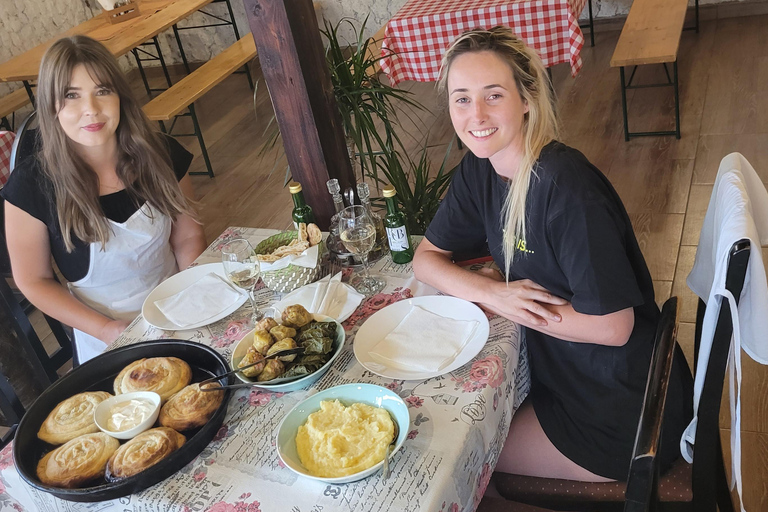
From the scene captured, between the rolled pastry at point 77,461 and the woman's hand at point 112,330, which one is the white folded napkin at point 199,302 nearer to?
the woman's hand at point 112,330

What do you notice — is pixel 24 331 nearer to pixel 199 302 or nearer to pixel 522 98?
pixel 199 302

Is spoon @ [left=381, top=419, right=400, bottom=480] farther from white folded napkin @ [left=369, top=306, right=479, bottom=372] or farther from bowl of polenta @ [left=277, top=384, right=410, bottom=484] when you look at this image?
white folded napkin @ [left=369, top=306, right=479, bottom=372]

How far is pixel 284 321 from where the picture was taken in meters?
1.43

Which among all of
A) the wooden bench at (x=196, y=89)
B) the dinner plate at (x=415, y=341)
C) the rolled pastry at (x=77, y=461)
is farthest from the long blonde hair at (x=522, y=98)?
the wooden bench at (x=196, y=89)

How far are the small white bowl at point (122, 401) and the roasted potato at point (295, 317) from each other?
28cm

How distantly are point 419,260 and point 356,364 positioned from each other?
329 millimetres

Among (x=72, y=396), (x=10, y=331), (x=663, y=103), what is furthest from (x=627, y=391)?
(x=663, y=103)

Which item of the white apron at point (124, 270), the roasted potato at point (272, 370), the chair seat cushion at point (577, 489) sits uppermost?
the roasted potato at point (272, 370)

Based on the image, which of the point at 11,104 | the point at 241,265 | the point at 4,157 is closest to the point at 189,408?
the point at 241,265

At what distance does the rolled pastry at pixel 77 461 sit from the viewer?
3.86 feet

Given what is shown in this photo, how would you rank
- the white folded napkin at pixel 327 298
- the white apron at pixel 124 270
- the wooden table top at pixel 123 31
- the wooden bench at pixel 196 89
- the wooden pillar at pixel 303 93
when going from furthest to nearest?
the wooden table top at pixel 123 31
the wooden bench at pixel 196 89
the white apron at pixel 124 270
the wooden pillar at pixel 303 93
the white folded napkin at pixel 327 298

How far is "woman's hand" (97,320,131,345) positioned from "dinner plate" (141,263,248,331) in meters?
0.20

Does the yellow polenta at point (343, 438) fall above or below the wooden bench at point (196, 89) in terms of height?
above

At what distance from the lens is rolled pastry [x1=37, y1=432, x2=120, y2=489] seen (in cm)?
118
